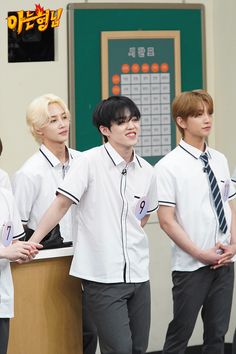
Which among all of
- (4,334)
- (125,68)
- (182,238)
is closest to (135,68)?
(125,68)

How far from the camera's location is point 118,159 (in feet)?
12.3

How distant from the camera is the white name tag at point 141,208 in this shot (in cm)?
377

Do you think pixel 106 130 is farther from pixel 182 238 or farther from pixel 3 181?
pixel 182 238

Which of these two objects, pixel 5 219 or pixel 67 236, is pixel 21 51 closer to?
pixel 67 236

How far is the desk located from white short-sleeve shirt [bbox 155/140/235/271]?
0.59 metres

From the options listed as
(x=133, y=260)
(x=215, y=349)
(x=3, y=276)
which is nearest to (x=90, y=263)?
(x=133, y=260)

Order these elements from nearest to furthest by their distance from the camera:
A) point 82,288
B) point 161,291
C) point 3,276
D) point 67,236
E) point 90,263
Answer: point 3,276 → point 90,263 → point 82,288 → point 67,236 → point 161,291

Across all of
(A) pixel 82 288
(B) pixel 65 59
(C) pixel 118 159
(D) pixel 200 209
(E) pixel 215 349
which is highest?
(B) pixel 65 59

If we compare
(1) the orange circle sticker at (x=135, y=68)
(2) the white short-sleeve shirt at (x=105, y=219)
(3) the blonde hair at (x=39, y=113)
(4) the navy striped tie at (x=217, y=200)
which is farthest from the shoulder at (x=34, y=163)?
(1) the orange circle sticker at (x=135, y=68)

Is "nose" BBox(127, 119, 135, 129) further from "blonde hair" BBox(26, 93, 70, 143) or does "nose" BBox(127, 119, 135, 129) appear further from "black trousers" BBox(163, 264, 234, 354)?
"black trousers" BBox(163, 264, 234, 354)

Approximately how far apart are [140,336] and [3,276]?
27.3 inches

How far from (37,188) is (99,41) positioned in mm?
1208

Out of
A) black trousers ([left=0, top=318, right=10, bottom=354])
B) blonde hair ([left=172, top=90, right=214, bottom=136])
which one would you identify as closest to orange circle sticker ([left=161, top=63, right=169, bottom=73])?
blonde hair ([left=172, top=90, right=214, bottom=136])

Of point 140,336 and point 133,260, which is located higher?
point 133,260
